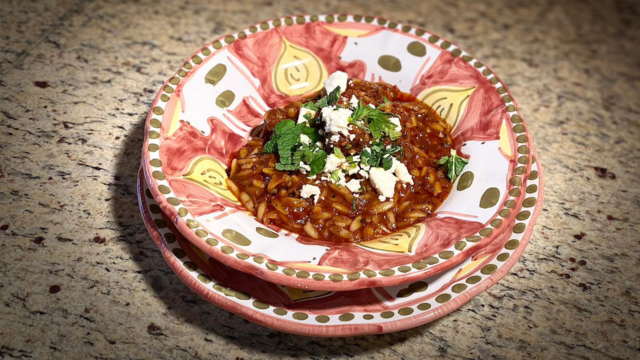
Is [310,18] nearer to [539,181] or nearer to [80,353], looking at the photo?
[539,181]

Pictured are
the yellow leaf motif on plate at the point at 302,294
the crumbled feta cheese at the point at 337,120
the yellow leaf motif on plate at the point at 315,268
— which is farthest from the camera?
the crumbled feta cheese at the point at 337,120

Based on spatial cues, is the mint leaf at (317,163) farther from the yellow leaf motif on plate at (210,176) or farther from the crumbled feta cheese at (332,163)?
the yellow leaf motif on plate at (210,176)

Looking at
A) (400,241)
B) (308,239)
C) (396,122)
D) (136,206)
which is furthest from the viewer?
(136,206)

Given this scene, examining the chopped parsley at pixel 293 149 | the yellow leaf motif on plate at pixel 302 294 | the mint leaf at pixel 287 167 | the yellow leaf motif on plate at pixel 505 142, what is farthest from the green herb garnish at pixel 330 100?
the yellow leaf motif on plate at pixel 302 294

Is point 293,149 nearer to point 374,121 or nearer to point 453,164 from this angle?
point 374,121

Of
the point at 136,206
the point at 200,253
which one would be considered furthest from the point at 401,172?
the point at 136,206

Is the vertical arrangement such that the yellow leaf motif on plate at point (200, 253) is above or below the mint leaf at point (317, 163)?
below

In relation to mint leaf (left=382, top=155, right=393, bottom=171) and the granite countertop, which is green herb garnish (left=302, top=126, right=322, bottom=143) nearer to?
mint leaf (left=382, top=155, right=393, bottom=171)

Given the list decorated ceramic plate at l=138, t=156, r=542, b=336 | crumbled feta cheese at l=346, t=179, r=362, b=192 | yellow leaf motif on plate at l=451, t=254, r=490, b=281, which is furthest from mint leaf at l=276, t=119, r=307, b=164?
yellow leaf motif on plate at l=451, t=254, r=490, b=281
